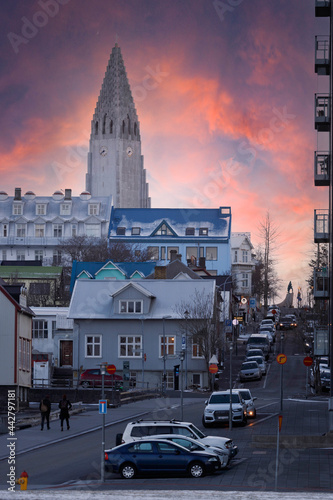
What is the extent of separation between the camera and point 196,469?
28.4m

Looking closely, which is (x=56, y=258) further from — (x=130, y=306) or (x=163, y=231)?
(x=130, y=306)

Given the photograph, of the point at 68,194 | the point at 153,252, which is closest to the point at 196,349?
the point at 153,252

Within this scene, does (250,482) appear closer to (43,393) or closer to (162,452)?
(162,452)

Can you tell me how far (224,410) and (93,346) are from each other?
3850cm

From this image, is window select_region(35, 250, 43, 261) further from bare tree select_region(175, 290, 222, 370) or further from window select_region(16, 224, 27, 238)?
bare tree select_region(175, 290, 222, 370)

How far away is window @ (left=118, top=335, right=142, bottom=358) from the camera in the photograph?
78188 millimetres

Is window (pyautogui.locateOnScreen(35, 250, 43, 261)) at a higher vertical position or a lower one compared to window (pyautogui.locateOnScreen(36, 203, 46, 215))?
lower

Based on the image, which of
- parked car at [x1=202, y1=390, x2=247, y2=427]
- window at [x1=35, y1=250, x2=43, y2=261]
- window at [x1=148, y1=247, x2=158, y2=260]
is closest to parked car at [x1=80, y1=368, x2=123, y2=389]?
parked car at [x1=202, y1=390, x2=247, y2=427]

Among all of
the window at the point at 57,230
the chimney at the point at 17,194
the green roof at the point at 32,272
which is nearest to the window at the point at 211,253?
the green roof at the point at 32,272

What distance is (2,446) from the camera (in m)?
36.8

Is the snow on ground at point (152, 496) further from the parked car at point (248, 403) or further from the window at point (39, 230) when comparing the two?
the window at point (39, 230)

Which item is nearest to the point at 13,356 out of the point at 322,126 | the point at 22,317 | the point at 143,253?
the point at 22,317

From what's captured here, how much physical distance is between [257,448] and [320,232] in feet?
47.7

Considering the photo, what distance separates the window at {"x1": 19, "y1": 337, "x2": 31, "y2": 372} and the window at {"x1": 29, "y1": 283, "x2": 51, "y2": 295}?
59.0m
